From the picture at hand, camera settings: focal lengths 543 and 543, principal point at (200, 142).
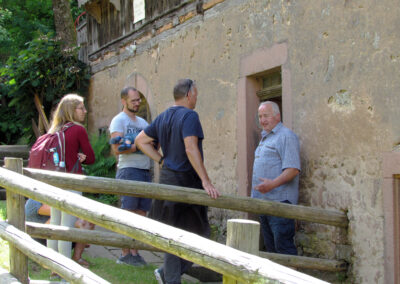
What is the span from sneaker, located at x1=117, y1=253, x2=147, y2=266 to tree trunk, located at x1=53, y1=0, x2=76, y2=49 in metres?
9.18

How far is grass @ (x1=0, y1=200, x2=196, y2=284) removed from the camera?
4543 mm

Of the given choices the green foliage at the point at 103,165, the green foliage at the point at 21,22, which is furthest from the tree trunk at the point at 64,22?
the green foliage at the point at 21,22

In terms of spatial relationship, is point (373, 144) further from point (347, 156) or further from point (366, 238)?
point (366, 238)

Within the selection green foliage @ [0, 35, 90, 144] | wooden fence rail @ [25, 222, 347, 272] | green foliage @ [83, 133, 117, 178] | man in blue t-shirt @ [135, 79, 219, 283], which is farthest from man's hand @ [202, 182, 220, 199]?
green foliage @ [0, 35, 90, 144]

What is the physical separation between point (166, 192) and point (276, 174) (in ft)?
4.11

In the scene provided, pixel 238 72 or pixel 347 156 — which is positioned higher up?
pixel 238 72

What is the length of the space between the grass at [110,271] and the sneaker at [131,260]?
2.7 inches

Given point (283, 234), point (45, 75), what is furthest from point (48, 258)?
point (45, 75)

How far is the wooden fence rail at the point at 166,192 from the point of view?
12.3 ft

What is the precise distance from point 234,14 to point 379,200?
291cm

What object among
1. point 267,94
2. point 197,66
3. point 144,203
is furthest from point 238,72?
point 144,203

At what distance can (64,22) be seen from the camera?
1343 cm

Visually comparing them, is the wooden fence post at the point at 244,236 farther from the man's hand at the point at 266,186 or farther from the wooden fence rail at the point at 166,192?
the man's hand at the point at 266,186

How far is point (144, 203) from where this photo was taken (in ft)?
17.7
